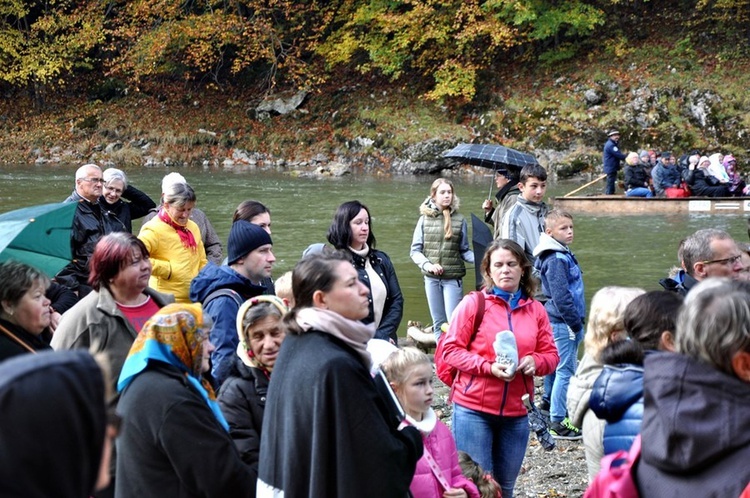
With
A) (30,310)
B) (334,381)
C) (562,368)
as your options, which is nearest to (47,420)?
(334,381)

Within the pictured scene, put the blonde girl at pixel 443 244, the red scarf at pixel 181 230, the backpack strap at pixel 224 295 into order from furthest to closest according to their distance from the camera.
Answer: the blonde girl at pixel 443 244, the red scarf at pixel 181 230, the backpack strap at pixel 224 295

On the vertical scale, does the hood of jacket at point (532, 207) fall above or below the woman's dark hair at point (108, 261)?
below

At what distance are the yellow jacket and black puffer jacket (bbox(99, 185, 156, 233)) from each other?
721 millimetres

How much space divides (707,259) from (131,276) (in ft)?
9.85

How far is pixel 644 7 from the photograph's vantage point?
30062 mm

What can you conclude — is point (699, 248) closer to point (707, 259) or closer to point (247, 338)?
point (707, 259)

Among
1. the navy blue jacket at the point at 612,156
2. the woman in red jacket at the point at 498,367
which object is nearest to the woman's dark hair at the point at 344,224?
the woman in red jacket at the point at 498,367

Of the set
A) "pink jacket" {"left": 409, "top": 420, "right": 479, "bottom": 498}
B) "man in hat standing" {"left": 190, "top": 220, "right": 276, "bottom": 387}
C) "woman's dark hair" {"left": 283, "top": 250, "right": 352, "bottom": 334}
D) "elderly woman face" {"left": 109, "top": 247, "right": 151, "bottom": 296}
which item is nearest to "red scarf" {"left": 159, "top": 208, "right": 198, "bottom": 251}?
"man in hat standing" {"left": 190, "top": 220, "right": 276, "bottom": 387}

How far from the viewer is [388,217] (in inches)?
741

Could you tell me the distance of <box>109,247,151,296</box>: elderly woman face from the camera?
467cm

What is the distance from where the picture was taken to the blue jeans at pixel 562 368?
268 inches

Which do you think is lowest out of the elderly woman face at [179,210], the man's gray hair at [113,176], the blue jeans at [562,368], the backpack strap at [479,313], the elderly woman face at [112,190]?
the blue jeans at [562,368]

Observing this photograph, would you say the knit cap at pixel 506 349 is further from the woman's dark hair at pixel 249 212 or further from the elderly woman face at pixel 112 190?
the elderly woman face at pixel 112 190

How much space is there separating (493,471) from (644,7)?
90.6 feet
